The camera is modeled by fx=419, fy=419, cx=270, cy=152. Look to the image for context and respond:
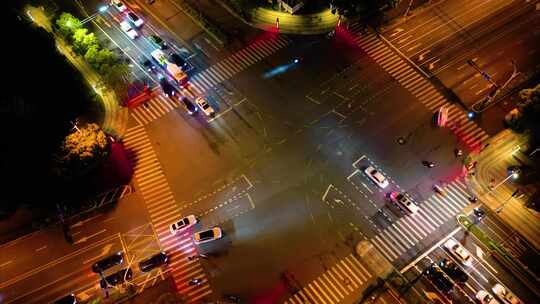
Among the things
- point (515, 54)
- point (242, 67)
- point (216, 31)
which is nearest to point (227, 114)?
point (242, 67)

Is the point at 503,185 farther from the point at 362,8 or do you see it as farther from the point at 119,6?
the point at 119,6

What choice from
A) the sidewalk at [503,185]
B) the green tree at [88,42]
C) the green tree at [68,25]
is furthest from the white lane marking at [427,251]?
the green tree at [68,25]

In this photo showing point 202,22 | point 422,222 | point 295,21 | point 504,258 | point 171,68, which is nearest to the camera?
point 504,258

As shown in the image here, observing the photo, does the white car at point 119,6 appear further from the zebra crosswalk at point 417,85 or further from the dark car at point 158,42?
the zebra crosswalk at point 417,85

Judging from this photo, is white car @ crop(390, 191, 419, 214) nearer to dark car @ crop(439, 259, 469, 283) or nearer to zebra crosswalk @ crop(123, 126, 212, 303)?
dark car @ crop(439, 259, 469, 283)

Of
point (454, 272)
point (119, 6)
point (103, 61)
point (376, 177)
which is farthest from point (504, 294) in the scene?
point (119, 6)

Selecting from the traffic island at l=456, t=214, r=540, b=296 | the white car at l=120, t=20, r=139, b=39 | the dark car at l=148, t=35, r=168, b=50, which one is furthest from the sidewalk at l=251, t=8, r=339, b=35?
the traffic island at l=456, t=214, r=540, b=296
